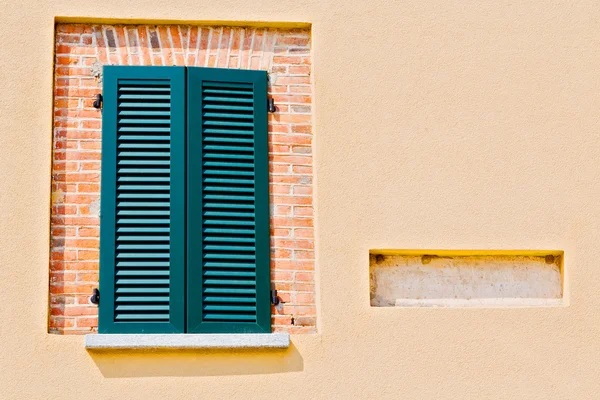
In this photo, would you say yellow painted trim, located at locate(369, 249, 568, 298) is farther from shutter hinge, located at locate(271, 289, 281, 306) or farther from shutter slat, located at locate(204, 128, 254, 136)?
shutter slat, located at locate(204, 128, 254, 136)

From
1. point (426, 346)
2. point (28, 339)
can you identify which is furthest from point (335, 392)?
point (28, 339)

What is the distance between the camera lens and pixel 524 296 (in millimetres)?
7051

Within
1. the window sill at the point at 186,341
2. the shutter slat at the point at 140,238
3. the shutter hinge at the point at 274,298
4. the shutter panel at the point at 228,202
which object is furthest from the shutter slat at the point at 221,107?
the window sill at the point at 186,341

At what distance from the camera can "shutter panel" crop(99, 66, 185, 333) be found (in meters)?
6.80

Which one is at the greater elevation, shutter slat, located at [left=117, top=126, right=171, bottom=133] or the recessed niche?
shutter slat, located at [left=117, top=126, right=171, bottom=133]

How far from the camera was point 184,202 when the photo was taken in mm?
6926

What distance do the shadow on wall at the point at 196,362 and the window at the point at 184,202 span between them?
161mm

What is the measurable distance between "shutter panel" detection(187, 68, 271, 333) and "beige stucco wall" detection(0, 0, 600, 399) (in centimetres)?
28

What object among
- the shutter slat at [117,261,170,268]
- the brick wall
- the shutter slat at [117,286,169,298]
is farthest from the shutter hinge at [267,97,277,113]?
the shutter slat at [117,286,169,298]

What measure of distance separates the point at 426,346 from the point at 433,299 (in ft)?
1.08

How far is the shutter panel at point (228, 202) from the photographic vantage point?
6.84m

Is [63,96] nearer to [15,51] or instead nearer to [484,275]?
[15,51]

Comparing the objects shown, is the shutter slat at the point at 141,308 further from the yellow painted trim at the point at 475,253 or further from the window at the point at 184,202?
the yellow painted trim at the point at 475,253

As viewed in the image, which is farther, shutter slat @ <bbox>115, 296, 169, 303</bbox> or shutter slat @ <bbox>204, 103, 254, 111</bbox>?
shutter slat @ <bbox>204, 103, 254, 111</bbox>
